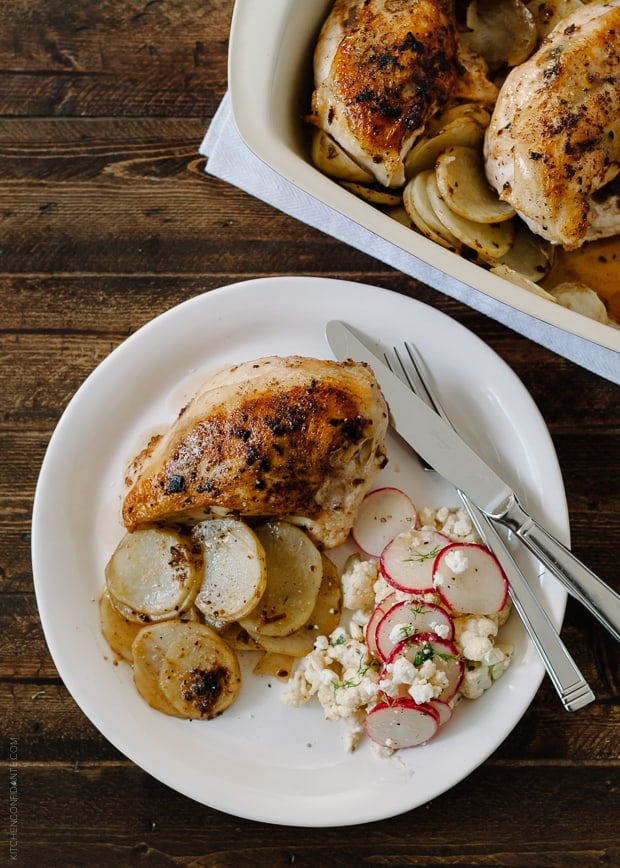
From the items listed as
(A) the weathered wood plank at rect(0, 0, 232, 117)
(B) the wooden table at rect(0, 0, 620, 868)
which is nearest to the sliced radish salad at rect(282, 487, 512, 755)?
(B) the wooden table at rect(0, 0, 620, 868)

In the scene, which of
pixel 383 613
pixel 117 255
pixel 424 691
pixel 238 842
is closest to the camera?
pixel 424 691

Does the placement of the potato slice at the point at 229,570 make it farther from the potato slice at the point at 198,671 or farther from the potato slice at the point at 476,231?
the potato slice at the point at 476,231

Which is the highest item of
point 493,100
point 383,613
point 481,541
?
point 493,100

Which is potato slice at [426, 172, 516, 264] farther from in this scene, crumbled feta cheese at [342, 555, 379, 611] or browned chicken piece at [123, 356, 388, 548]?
crumbled feta cheese at [342, 555, 379, 611]

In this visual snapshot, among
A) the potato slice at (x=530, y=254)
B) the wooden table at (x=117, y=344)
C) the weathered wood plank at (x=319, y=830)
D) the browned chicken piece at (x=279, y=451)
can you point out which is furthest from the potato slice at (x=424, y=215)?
the weathered wood plank at (x=319, y=830)

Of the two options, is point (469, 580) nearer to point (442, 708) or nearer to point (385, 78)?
point (442, 708)

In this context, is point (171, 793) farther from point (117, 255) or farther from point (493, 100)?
point (493, 100)

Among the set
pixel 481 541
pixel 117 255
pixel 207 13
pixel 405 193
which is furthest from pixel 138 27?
pixel 481 541
